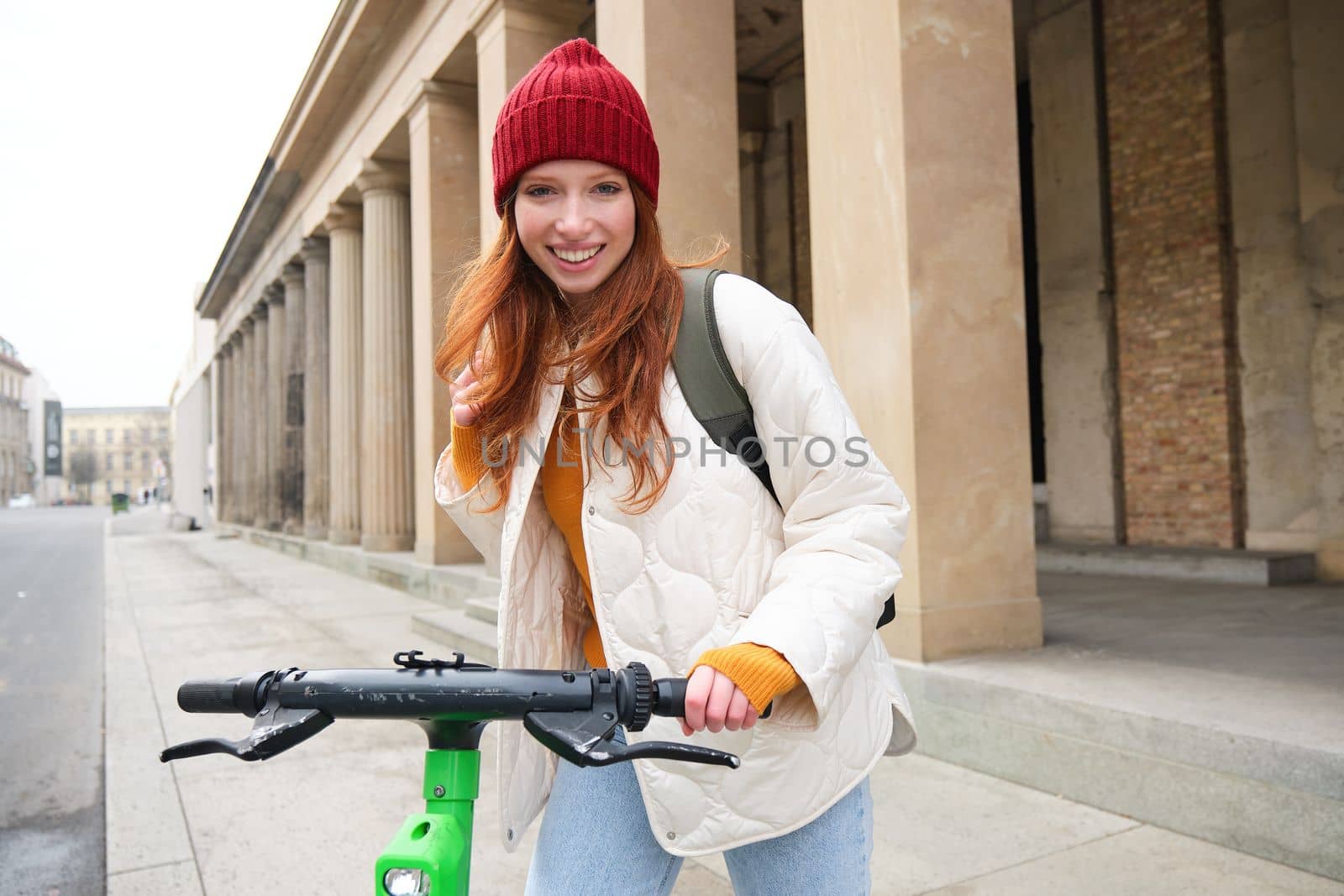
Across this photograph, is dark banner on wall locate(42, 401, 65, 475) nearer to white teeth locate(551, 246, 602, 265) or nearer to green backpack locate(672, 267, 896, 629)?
white teeth locate(551, 246, 602, 265)

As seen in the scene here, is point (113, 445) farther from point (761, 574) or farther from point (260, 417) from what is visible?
point (761, 574)

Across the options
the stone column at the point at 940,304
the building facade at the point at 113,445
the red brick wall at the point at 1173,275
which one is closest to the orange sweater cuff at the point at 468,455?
the stone column at the point at 940,304

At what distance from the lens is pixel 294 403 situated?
2227cm

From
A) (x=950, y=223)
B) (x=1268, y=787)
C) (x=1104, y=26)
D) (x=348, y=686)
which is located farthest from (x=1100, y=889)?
(x=1104, y=26)

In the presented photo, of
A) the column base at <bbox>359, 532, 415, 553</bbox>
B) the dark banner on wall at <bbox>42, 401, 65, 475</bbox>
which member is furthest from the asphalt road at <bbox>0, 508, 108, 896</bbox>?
the dark banner on wall at <bbox>42, 401, 65, 475</bbox>

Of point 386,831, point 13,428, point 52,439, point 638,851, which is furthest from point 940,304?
point 52,439

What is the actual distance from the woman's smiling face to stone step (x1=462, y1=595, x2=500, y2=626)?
6574mm

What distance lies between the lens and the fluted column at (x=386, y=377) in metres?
14.6

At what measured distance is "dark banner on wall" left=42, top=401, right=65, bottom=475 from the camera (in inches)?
4619

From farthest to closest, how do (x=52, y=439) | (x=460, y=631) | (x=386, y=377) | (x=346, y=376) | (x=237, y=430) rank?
(x=52, y=439), (x=237, y=430), (x=346, y=376), (x=386, y=377), (x=460, y=631)

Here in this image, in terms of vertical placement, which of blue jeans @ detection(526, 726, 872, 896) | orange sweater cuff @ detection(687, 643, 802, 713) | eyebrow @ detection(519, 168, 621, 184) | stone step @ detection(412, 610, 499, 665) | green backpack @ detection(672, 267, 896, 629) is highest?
eyebrow @ detection(519, 168, 621, 184)

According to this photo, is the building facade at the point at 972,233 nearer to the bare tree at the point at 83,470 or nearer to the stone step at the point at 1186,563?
the stone step at the point at 1186,563

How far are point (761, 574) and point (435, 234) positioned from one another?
10.8 m

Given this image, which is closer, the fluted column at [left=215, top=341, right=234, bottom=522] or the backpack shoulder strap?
the backpack shoulder strap
